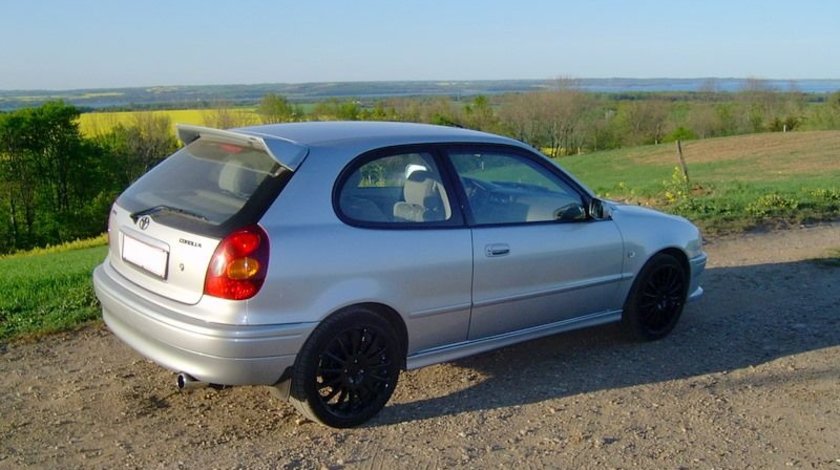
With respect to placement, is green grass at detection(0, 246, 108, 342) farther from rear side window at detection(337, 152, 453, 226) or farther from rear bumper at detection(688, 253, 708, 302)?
rear bumper at detection(688, 253, 708, 302)

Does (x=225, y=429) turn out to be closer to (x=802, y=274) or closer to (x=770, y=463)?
(x=770, y=463)

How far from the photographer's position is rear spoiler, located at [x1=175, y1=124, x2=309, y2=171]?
13.5 feet

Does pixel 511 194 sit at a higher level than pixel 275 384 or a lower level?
higher

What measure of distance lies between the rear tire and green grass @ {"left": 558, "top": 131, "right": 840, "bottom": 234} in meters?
4.56

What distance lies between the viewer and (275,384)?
159 inches

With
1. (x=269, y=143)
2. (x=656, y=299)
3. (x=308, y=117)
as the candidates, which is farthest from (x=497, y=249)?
(x=308, y=117)

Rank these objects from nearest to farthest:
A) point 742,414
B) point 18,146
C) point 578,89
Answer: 1. point 742,414
2. point 18,146
3. point 578,89

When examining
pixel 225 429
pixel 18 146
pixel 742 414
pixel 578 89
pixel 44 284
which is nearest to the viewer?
pixel 225 429

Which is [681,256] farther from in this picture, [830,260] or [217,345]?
[217,345]

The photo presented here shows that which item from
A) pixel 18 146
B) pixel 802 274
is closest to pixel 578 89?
pixel 18 146

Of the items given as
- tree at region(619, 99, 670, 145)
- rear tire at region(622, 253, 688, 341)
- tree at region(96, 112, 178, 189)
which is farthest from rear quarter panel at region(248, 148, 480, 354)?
tree at region(619, 99, 670, 145)

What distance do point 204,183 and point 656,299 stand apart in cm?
330

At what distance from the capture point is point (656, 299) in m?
5.85

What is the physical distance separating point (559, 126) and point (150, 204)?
247ft
